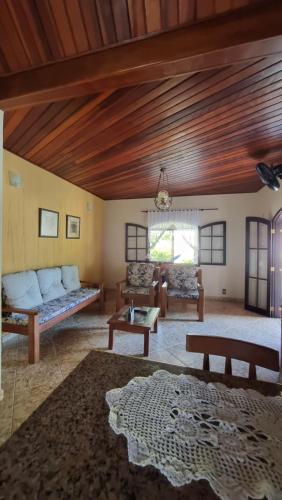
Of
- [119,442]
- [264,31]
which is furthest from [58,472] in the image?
[264,31]

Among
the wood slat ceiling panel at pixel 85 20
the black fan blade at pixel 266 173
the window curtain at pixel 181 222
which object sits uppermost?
the wood slat ceiling panel at pixel 85 20

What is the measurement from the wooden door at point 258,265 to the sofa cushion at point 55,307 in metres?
3.06

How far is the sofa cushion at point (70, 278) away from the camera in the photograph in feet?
13.0

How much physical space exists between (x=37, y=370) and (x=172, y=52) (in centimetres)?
288

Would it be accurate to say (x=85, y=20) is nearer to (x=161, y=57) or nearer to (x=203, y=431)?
(x=161, y=57)

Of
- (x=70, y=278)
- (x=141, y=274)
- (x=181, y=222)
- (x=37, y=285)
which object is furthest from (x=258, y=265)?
(x=37, y=285)

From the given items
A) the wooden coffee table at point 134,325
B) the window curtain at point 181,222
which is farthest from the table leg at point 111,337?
the window curtain at point 181,222

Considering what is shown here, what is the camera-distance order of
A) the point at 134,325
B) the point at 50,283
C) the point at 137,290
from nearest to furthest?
the point at 134,325 → the point at 50,283 → the point at 137,290

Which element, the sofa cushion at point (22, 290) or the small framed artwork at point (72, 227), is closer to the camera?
the sofa cushion at point (22, 290)

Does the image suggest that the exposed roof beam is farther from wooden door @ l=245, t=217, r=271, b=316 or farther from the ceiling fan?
wooden door @ l=245, t=217, r=271, b=316

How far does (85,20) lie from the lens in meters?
1.28

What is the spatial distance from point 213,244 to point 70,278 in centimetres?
327

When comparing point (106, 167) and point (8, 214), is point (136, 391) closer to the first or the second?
point (8, 214)

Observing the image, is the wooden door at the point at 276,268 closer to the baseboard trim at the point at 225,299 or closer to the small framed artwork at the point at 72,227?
the baseboard trim at the point at 225,299
